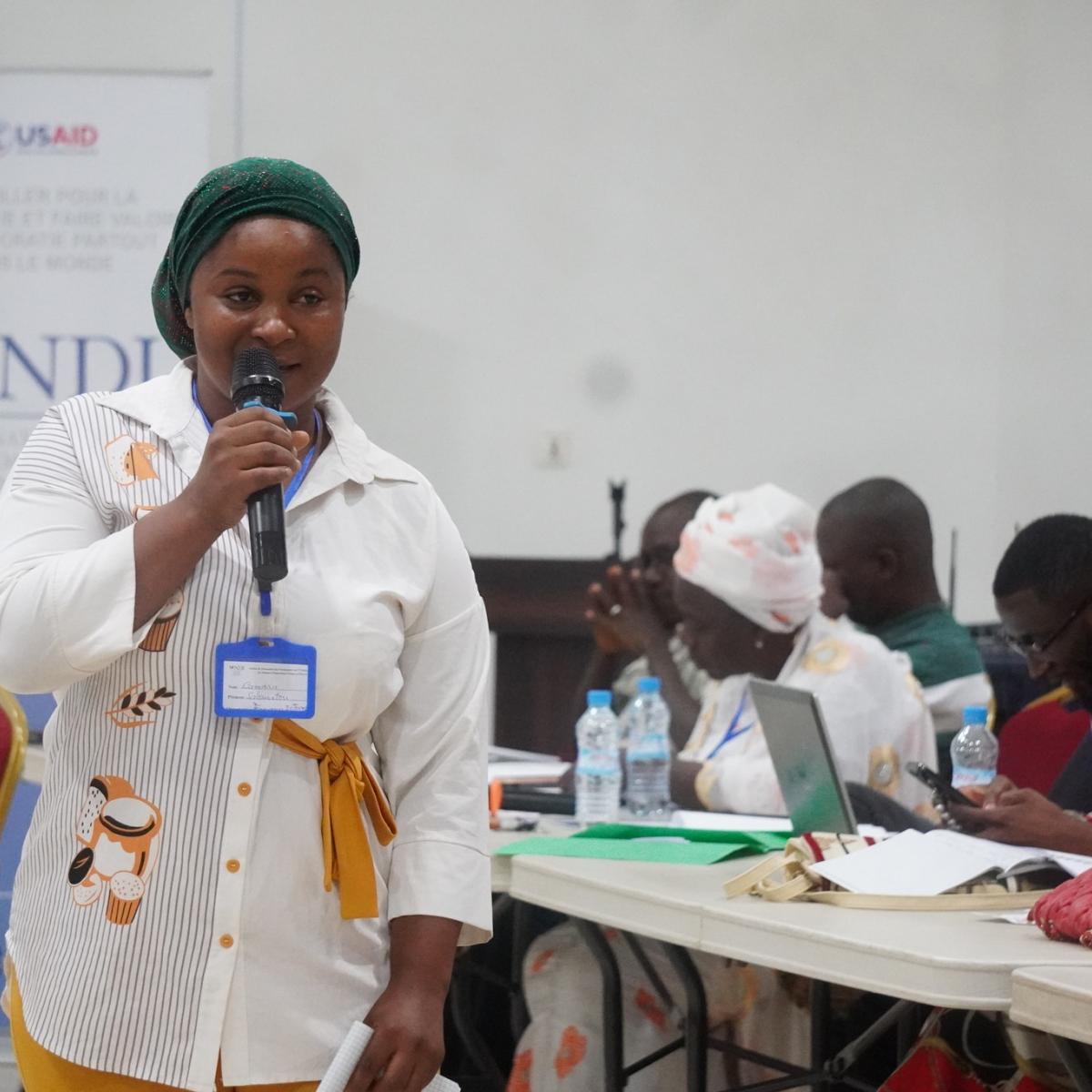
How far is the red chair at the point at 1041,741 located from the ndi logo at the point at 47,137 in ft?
10.1

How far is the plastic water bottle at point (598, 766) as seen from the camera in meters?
2.98

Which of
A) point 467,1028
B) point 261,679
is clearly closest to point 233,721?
point 261,679

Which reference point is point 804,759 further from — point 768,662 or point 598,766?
point 768,662

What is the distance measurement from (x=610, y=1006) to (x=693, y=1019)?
0.21 metres

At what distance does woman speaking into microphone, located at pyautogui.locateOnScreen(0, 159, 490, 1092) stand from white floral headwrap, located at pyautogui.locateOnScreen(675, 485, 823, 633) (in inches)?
78.0

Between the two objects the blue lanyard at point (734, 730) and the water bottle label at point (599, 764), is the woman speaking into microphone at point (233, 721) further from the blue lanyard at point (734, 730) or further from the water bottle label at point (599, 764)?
the blue lanyard at point (734, 730)

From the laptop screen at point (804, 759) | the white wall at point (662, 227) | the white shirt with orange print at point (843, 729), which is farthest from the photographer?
the white wall at point (662, 227)

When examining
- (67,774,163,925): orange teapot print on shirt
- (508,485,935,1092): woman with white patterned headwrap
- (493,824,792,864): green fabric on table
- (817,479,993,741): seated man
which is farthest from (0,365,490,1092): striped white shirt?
(817,479,993,741): seated man

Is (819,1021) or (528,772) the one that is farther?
(528,772)

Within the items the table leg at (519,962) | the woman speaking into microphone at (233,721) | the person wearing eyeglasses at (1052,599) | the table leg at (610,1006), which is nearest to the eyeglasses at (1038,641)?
the person wearing eyeglasses at (1052,599)

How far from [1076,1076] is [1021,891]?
19.1 inches

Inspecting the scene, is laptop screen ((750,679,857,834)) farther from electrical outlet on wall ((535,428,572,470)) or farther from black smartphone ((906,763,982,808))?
electrical outlet on wall ((535,428,572,470))

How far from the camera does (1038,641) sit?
2.55 metres

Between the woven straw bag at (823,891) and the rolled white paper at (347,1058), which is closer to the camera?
the rolled white paper at (347,1058)
